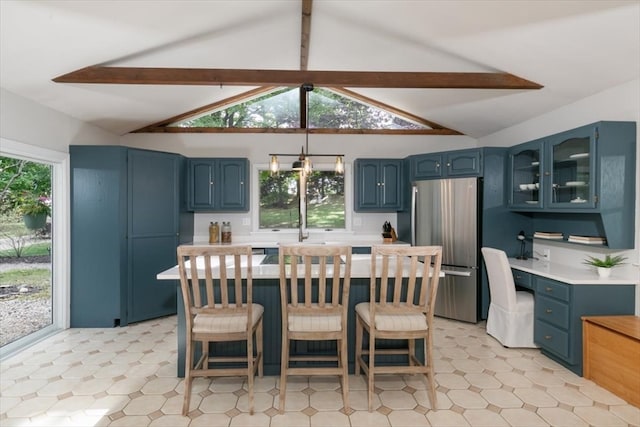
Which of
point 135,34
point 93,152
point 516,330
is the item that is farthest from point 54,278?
point 516,330

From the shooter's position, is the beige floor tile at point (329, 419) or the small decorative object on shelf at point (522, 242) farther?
the small decorative object on shelf at point (522, 242)

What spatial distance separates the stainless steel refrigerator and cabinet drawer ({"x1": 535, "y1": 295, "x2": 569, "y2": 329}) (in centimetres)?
84

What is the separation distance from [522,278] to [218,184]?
3.84 metres

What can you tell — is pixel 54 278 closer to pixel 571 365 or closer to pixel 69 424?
pixel 69 424

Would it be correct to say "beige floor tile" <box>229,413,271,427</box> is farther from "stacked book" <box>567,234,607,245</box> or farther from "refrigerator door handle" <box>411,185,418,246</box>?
"stacked book" <box>567,234,607,245</box>

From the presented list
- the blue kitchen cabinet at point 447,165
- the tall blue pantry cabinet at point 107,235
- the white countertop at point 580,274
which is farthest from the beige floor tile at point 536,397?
the tall blue pantry cabinet at point 107,235

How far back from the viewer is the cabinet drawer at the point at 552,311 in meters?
2.78

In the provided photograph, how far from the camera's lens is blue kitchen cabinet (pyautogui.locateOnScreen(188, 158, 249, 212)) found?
4676 millimetres

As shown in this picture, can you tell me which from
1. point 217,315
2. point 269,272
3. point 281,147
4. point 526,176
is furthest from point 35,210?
point 526,176

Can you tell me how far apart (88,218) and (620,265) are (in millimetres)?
5228

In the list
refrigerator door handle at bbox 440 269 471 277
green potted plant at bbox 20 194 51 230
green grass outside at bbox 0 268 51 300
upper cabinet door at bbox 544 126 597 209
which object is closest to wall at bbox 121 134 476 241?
Answer: refrigerator door handle at bbox 440 269 471 277

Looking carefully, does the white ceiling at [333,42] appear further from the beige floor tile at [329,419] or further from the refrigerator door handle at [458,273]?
the beige floor tile at [329,419]

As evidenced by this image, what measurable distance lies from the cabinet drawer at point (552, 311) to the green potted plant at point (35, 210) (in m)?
5.00

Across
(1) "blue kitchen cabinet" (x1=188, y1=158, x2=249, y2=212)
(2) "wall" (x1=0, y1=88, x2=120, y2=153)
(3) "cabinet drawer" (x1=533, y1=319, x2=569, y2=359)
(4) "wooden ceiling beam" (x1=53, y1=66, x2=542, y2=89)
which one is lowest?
(3) "cabinet drawer" (x1=533, y1=319, x2=569, y2=359)
